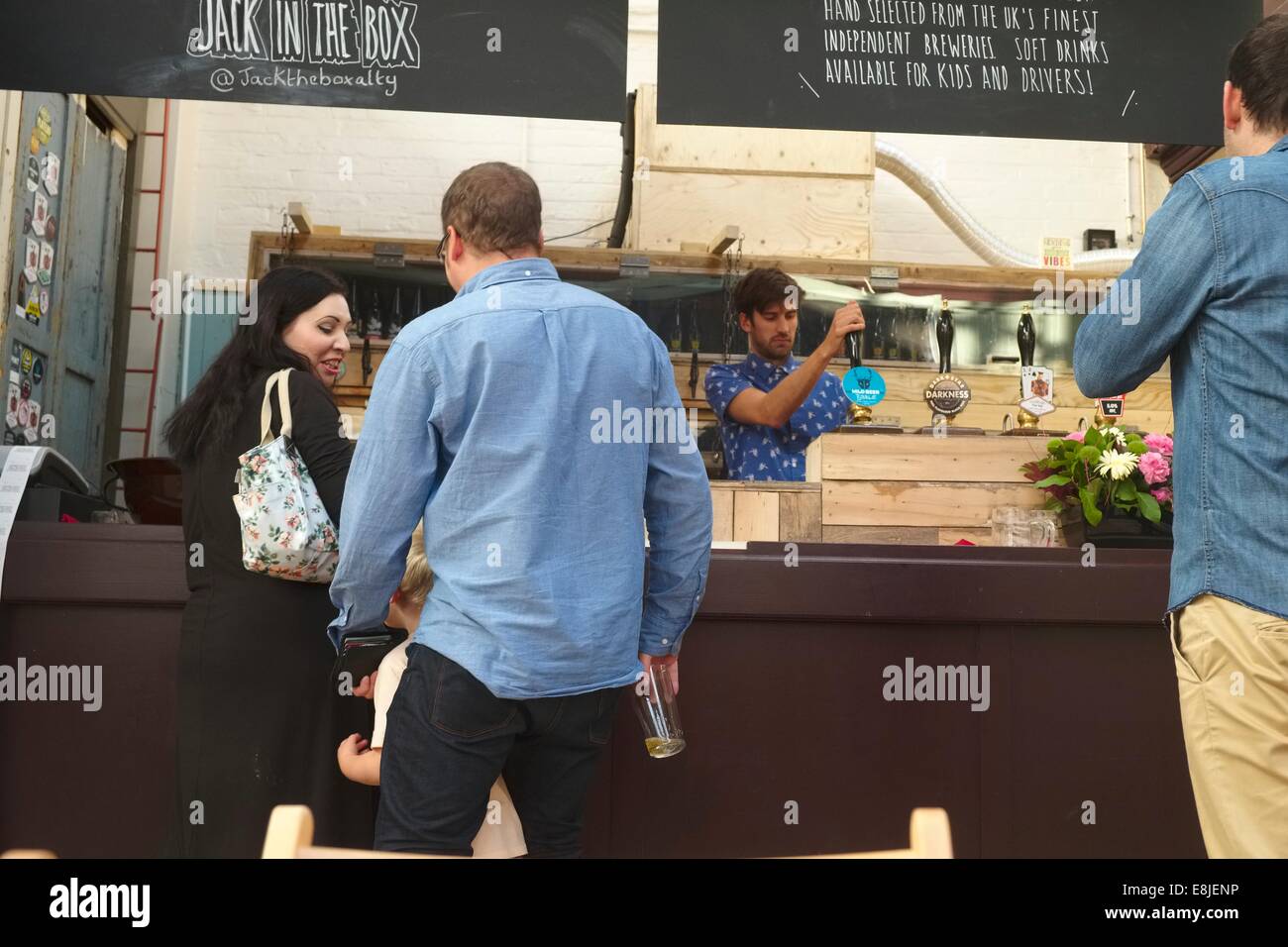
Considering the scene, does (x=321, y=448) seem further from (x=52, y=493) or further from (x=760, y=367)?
(x=760, y=367)

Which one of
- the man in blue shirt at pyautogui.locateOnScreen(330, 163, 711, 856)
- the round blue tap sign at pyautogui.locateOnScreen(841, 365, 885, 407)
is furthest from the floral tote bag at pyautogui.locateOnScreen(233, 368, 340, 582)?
the round blue tap sign at pyautogui.locateOnScreen(841, 365, 885, 407)

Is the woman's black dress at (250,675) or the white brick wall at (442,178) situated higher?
the white brick wall at (442,178)

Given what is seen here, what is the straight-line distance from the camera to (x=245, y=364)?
2318mm

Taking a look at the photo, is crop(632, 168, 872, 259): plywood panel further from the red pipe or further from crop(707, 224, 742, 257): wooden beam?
the red pipe

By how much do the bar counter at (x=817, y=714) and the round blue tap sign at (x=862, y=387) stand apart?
2.07 meters

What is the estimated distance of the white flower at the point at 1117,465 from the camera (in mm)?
3021

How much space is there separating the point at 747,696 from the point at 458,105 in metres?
1.72

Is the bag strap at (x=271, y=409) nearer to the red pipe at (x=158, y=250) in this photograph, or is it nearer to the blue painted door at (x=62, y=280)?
the blue painted door at (x=62, y=280)

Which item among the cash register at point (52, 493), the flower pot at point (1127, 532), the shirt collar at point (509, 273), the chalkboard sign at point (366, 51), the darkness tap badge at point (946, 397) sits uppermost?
the chalkboard sign at point (366, 51)

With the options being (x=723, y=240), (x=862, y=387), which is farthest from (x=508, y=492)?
(x=723, y=240)

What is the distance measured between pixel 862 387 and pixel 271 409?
309 cm

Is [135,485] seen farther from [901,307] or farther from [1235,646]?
[901,307]

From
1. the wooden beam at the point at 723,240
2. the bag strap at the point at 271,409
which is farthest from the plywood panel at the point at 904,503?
the wooden beam at the point at 723,240

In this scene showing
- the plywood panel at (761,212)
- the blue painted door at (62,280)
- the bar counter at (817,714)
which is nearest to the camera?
the bar counter at (817,714)
